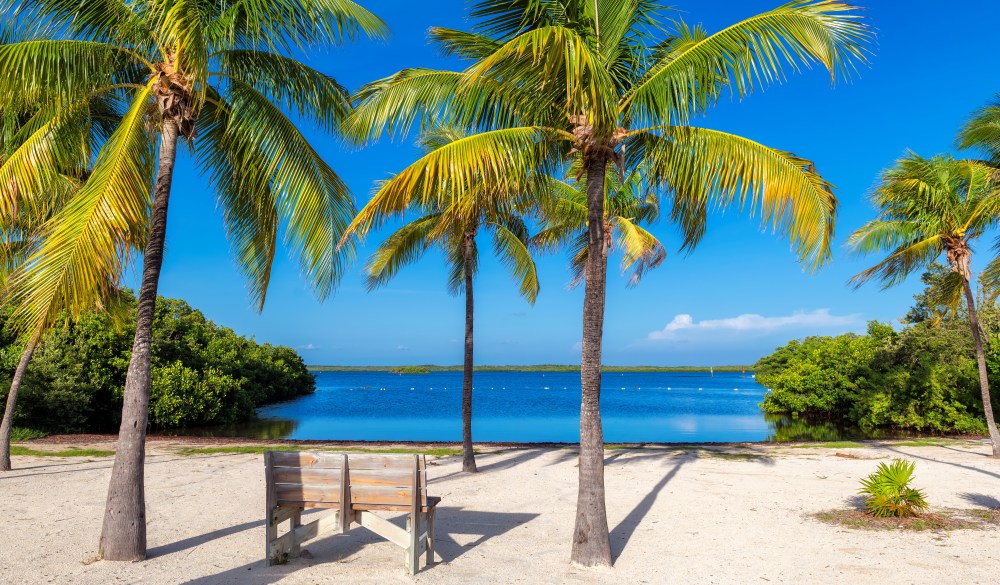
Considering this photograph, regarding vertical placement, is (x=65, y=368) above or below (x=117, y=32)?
below

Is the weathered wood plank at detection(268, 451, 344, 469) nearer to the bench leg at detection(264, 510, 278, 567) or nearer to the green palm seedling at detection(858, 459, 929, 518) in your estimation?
the bench leg at detection(264, 510, 278, 567)

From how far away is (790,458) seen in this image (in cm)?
1316

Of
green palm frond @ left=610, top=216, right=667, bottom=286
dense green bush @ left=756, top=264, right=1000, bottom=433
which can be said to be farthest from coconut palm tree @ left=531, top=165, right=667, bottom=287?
dense green bush @ left=756, top=264, right=1000, bottom=433

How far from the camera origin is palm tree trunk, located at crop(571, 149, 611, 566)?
232 inches

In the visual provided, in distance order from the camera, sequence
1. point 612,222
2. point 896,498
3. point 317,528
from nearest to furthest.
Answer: point 317,528
point 896,498
point 612,222

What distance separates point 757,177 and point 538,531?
4.60 meters

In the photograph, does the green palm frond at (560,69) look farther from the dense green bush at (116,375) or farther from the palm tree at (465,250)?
the dense green bush at (116,375)

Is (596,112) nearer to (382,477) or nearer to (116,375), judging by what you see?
(382,477)

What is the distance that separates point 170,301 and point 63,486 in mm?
27838

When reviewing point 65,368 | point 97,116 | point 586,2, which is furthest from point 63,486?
point 65,368

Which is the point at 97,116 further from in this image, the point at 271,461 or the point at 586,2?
→ the point at 586,2

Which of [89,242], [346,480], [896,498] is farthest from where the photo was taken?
[896,498]

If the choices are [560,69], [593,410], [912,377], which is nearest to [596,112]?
[560,69]

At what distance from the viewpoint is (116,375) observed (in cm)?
2605
